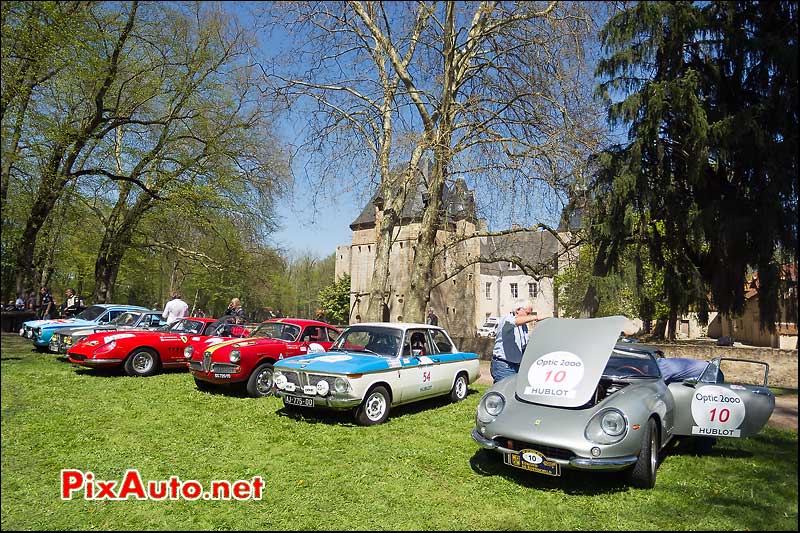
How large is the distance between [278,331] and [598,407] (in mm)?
7497

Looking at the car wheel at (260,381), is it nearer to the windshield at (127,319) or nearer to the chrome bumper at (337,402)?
the chrome bumper at (337,402)

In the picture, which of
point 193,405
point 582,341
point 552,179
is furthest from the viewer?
point 552,179

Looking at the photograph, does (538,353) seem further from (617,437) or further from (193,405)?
(193,405)

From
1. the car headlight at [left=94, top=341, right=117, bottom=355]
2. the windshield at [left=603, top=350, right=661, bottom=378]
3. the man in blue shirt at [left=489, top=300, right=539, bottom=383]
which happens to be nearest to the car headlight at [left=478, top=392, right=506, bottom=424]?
the windshield at [left=603, top=350, right=661, bottom=378]

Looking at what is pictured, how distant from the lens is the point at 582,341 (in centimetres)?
612

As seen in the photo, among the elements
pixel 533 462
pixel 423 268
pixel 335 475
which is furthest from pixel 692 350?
pixel 335 475

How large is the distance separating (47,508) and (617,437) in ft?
16.3

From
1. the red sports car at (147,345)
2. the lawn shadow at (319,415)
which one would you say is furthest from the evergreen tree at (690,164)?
the red sports car at (147,345)

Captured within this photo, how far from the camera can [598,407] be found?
18.4 ft

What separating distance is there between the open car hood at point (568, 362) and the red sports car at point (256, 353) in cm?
578

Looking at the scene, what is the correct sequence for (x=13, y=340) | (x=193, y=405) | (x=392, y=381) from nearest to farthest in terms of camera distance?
(x=13, y=340), (x=392, y=381), (x=193, y=405)

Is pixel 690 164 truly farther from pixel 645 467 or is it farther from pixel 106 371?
pixel 106 371

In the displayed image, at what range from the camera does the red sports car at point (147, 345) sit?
11.8 m

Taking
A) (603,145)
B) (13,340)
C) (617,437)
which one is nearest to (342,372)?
(617,437)
